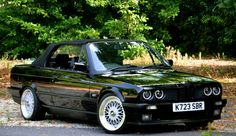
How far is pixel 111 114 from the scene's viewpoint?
30.9 feet

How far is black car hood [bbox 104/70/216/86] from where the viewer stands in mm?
9266

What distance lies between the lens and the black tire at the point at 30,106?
11.2m

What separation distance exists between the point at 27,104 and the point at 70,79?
150 cm

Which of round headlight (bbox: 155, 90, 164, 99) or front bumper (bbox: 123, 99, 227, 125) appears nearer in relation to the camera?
front bumper (bbox: 123, 99, 227, 125)

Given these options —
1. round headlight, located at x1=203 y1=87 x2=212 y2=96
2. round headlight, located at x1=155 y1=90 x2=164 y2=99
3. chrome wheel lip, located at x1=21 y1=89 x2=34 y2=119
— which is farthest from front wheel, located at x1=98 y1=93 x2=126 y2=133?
chrome wheel lip, located at x1=21 y1=89 x2=34 y2=119

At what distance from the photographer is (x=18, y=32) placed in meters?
32.5

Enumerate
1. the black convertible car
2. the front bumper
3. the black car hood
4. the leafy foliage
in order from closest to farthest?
the front bumper, the black convertible car, the black car hood, the leafy foliage

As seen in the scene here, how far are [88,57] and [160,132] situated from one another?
1845 millimetres

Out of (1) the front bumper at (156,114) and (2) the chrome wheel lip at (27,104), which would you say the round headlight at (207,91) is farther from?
(2) the chrome wheel lip at (27,104)

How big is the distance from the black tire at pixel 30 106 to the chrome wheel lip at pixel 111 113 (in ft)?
6.70

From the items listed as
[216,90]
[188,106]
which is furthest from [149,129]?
[216,90]

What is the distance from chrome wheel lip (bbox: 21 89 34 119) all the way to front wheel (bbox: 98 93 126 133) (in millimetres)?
2210

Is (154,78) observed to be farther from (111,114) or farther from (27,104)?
(27,104)

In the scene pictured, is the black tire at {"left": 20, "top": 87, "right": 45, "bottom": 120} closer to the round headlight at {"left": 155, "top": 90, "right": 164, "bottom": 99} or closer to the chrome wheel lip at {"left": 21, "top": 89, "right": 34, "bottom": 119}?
the chrome wheel lip at {"left": 21, "top": 89, "right": 34, "bottom": 119}
